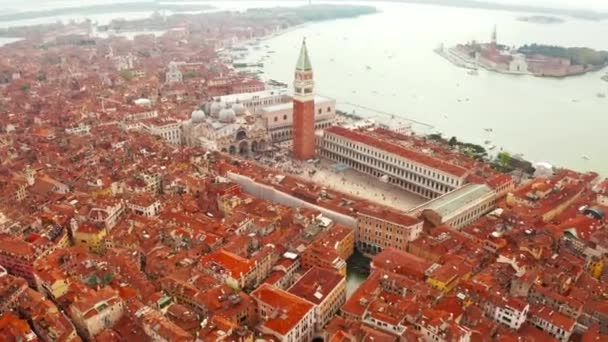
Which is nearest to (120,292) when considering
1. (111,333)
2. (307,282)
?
(111,333)

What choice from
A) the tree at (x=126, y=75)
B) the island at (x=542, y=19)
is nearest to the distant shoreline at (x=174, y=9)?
the island at (x=542, y=19)

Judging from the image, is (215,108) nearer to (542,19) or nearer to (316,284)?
(316,284)

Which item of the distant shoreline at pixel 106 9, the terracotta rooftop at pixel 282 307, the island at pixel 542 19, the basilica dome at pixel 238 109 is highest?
the distant shoreline at pixel 106 9

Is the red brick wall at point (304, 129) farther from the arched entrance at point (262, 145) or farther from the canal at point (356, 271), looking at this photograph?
the canal at point (356, 271)

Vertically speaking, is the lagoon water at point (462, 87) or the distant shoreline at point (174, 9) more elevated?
the distant shoreline at point (174, 9)

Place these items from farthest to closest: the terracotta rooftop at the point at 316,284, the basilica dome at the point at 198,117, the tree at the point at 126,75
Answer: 1. the tree at the point at 126,75
2. the basilica dome at the point at 198,117
3. the terracotta rooftop at the point at 316,284

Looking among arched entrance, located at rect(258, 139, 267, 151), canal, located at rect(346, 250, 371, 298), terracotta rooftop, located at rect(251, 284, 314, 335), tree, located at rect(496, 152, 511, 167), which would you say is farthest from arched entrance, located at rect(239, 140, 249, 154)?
terracotta rooftop, located at rect(251, 284, 314, 335)

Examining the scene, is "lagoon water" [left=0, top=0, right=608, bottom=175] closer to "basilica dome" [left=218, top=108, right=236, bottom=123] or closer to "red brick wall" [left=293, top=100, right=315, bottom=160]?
"red brick wall" [left=293, top=100, right=315, bottom=160]
